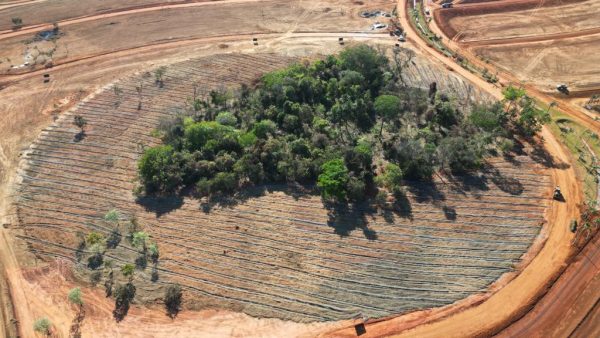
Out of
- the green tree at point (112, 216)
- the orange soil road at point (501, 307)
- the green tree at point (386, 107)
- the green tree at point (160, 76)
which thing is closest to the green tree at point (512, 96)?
the green tree at point (386, 107)

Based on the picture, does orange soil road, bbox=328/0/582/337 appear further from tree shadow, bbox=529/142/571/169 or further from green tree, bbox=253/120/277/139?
green tree, bbox=253/120/277/139

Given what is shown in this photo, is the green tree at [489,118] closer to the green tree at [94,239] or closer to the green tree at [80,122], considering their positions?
the green tree at [94,239]

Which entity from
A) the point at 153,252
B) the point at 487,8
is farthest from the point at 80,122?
the point at 487,8

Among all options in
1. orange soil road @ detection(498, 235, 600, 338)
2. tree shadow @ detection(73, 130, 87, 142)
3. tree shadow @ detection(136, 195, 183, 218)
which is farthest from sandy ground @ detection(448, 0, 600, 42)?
tree shadow @ detection(73, 130, 87, 142)

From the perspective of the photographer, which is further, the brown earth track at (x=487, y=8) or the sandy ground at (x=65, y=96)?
the brown earth track at (x=487, y=8)

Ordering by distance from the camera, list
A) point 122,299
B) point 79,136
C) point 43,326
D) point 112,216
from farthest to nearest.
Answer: point 79,136
point 112,216
point 122,299
point 43,326

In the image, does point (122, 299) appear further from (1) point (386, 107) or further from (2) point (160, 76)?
(2) point (160, 76)

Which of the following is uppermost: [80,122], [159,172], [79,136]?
[80,122]
